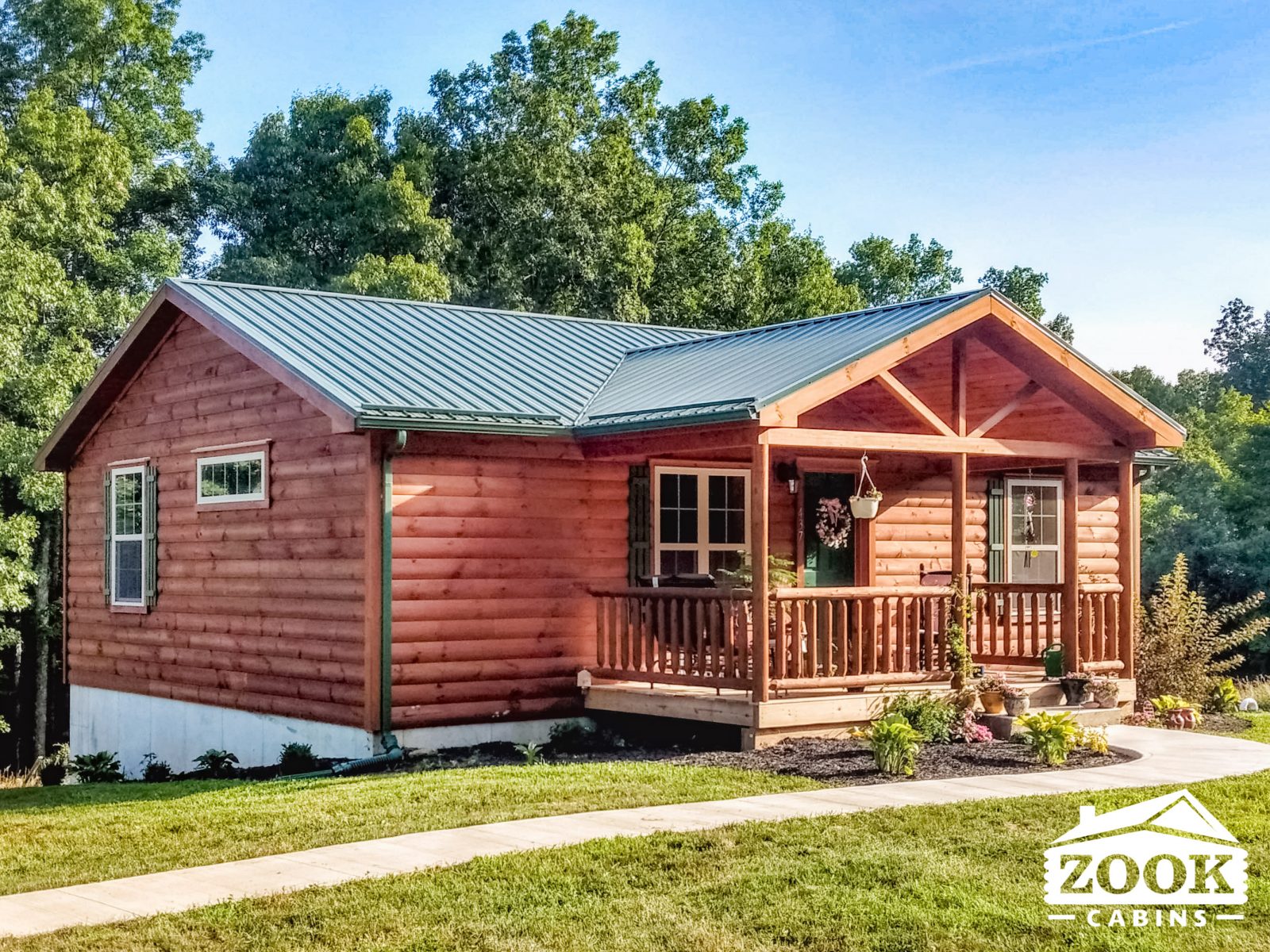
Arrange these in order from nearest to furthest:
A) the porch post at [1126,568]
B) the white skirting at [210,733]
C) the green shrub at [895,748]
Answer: the green shrub at [895,748], the white skirting at [210,733], the porch post at [1126,568]

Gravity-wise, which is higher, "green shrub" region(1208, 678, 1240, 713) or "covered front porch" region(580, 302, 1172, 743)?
"covered front porch" region(580, 302, 1172, 743)

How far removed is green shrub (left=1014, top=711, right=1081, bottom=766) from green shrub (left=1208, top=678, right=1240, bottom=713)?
5.02 meters

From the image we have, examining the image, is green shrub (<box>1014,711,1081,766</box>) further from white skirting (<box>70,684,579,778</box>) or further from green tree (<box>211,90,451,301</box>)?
green tree (<box>211,90,451,301</box>)

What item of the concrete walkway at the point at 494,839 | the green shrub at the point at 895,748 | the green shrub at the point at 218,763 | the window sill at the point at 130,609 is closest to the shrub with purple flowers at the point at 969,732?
the concrete walkway at the point at 494,839

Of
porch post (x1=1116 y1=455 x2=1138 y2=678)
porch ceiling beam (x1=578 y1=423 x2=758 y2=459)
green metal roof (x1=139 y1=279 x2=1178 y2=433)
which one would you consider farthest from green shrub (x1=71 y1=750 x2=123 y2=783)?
porch post (x1=1116 y1=455 x2=1138 y2=678)

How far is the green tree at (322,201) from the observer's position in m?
30.7

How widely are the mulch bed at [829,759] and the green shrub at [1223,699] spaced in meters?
4.56

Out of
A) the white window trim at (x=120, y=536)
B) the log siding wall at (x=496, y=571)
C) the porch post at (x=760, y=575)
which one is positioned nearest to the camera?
the porch post at (x=760, y=575)

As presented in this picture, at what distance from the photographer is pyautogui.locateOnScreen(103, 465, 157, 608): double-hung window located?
16.1 meters

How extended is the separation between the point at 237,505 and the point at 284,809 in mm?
5711

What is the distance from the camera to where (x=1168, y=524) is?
98.1 ft

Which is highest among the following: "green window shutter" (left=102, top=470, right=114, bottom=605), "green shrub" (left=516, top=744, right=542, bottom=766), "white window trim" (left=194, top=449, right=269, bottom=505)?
"white window trim" (left=194, top=449, right=269, bottom=505)

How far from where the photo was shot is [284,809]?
31.3ft

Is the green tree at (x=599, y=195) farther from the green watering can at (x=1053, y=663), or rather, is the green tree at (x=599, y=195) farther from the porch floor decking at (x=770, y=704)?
the porch floor decking at (x=770, y=704)
